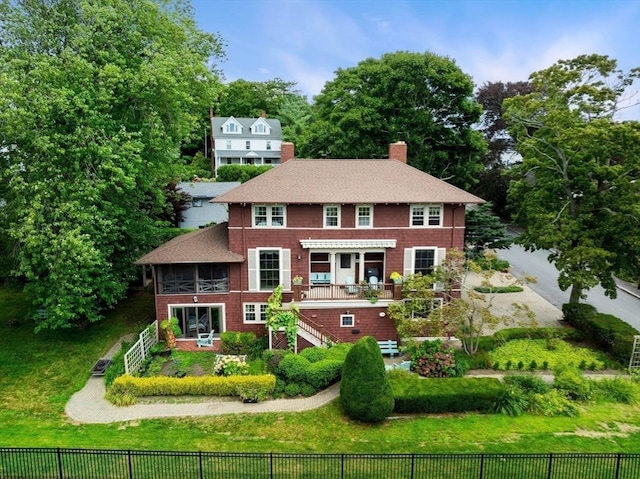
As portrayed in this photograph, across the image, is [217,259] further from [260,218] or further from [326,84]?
[326,84]

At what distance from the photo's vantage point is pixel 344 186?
924 inches

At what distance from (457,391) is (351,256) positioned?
30.2 feet

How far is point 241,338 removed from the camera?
878 inches

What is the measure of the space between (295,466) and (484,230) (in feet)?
78.0

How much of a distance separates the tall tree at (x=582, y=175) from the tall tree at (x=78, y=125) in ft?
63.0

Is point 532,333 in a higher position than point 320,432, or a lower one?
higher

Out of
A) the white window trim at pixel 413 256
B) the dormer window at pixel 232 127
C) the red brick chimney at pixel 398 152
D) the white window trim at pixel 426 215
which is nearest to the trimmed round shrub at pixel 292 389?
the white window trim at pixel 413 256

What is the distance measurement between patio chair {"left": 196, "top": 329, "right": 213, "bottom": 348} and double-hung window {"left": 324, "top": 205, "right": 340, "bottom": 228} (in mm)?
8139

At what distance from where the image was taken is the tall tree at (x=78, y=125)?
19.7 m

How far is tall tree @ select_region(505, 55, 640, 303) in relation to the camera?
73.2ft

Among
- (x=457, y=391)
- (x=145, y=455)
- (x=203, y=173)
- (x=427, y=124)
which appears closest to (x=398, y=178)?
(x=457, y=391)

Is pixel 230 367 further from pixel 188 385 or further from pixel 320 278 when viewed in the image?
pixel 320 278

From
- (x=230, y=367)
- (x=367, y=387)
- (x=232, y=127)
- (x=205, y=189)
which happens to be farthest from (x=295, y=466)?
(x=232, y=127)

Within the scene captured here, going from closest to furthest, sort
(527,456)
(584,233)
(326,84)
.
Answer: (527,456), (584,233), (326,84)
